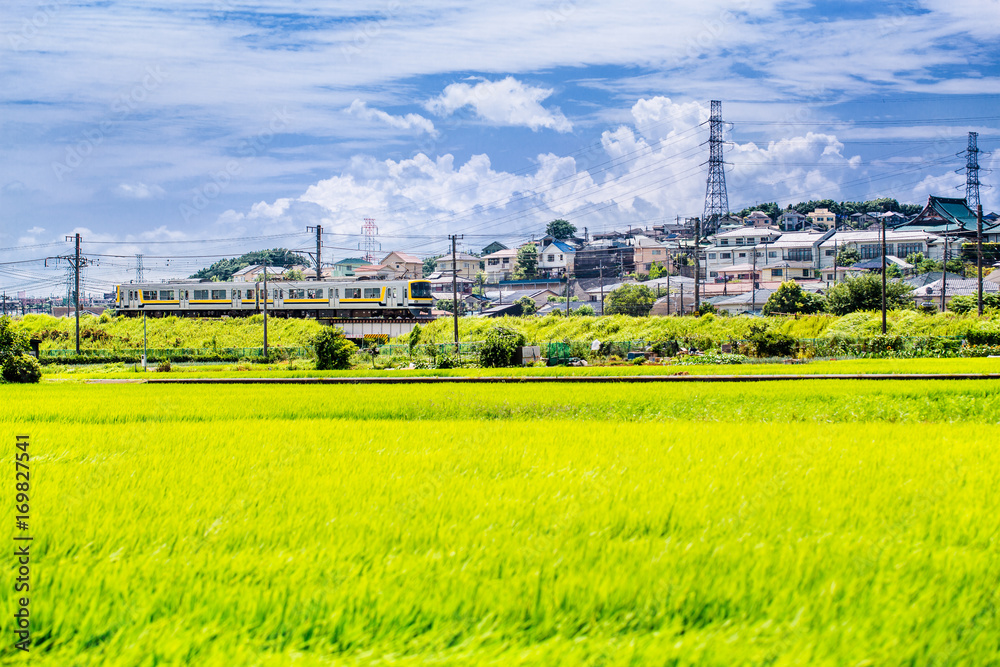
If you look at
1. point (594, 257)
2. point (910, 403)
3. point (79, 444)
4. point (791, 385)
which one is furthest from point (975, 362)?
point (594, 257)

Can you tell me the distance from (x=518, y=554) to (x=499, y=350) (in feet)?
67.2

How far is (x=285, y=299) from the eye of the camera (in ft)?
139

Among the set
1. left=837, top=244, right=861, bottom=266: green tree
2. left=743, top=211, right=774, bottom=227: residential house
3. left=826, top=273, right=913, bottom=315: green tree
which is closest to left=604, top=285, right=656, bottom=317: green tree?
left=826, top=273, right=913, bottom=315: green tree

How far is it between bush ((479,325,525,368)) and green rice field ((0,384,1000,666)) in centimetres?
1697

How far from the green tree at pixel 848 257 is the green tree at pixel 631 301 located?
2220 centimetres

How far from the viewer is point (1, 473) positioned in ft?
18.9

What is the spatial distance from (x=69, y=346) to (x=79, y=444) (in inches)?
1629

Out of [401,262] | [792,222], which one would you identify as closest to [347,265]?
[401,262]

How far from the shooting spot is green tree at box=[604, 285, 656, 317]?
51.8 metres

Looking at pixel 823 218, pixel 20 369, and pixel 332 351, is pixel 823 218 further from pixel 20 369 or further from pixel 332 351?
pixel 20 369

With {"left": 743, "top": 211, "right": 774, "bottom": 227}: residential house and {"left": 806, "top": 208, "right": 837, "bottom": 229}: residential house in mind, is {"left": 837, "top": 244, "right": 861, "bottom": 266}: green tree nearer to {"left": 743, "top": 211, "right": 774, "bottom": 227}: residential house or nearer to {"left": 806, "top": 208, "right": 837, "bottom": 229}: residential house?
{"left": 743, "top": 211, "right": 774, "bottom": 227}: residential house

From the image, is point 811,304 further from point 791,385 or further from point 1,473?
point 1,473

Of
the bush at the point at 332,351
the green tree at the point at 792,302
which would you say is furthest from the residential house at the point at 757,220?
the bush at the point at 332,351

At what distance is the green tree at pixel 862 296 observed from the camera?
3794 centimetres
